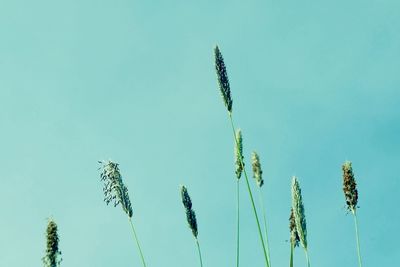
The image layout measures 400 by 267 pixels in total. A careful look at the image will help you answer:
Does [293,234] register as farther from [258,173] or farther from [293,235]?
[258,173]

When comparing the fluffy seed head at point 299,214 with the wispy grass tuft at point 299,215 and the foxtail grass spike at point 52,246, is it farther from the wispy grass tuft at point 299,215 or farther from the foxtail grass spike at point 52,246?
the foxtail grass spike at point 52,246

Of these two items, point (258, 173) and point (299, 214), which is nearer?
point (299, 214)

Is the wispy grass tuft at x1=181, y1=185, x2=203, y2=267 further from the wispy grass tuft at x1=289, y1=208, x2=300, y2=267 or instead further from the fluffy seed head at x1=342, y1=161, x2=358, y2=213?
the fluffy seed head at x1=342, y1=161, x2=358, y2=213

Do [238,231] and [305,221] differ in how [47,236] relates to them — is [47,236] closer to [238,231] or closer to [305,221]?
[305,221]

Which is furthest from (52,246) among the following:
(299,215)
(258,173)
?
(258,173)

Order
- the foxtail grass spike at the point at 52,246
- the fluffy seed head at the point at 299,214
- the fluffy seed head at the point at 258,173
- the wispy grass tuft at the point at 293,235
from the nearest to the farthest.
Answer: the foxtail grass spike at the point at 52,246 → the fluffy seed head at the point at 299,214 → the wispy grass tuft at the point at 293,235 → the fluffy seed head at the point at 258,173

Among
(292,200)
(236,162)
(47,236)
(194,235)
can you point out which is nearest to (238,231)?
(194,235)

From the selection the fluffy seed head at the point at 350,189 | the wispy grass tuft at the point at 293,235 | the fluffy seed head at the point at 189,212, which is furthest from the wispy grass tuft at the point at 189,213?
the fluffy seed head at the point at 350,189
